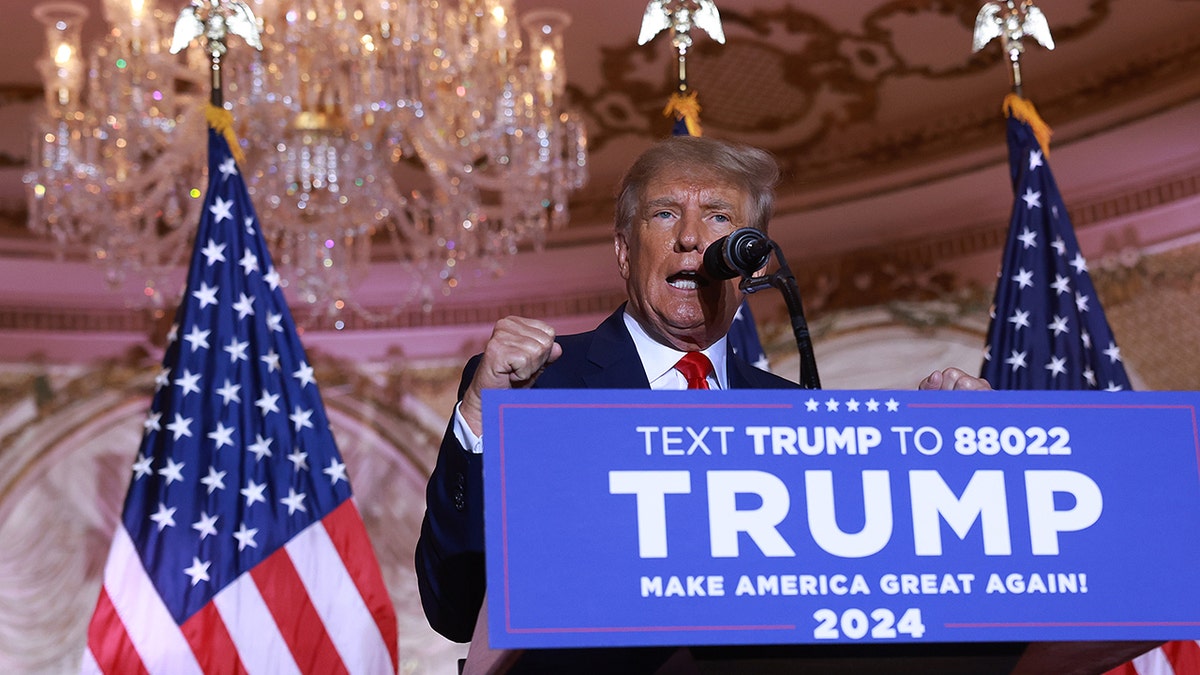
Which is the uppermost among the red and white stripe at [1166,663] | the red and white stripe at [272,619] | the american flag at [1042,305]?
the american flag at [1042,305]

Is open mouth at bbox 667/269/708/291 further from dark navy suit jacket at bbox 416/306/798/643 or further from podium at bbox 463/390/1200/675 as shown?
podium at bbox 463/390/1200/675

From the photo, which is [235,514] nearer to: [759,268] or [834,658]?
[759,268]

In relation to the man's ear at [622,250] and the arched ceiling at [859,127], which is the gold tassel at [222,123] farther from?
the arched ceiling at [859,127]

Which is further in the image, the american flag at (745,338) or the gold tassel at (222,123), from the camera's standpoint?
the american flag at (745,338)

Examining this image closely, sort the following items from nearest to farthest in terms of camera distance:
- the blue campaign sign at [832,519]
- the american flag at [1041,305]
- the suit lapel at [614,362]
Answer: the blue campaign sign at [832,519] → the suit lapel at [614,362] → the american flag at [1041,305]

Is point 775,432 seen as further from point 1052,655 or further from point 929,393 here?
point 1052,655

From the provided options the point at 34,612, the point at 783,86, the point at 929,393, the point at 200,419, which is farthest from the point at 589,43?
the point at 929,393

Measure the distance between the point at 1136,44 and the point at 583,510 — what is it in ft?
17.3

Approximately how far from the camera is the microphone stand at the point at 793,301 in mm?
1904

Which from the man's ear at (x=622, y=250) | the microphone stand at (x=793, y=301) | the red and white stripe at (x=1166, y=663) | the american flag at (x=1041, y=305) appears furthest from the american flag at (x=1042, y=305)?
the microphone stand at (x=793, y=301)

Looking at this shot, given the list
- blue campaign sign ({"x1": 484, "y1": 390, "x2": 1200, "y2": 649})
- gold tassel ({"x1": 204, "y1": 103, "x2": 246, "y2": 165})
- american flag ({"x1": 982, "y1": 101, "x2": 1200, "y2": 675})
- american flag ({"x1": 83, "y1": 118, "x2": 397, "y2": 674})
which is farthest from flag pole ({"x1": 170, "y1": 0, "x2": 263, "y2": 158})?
american flag ({"x1": 982, "y1": 101, "x2": 1200, "y2": 675})

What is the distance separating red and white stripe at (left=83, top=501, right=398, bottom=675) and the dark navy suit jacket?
1392 millimetres

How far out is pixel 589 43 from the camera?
611cm

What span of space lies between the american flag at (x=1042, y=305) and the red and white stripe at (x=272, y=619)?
5.96ft
